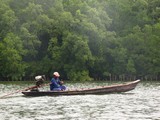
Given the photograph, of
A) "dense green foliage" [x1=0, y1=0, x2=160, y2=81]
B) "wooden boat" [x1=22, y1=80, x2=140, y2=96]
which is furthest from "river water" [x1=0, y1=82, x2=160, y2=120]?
"dense green foliage" [x1=0, y1=0, x2=160, y2=81]

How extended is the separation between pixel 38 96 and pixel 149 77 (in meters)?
55.0

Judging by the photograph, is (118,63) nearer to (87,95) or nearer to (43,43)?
(43,43)

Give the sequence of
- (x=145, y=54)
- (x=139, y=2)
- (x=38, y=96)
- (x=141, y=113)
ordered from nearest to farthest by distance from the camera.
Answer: (x=141, y=113) → (x=38, y=96) → (x=145, y=54) → (x=139, y=2)

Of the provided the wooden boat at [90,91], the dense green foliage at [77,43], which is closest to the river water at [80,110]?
the wooden boat at [90,91]

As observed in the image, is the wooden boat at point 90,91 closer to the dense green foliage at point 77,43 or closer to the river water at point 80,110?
the river water at point 80,110

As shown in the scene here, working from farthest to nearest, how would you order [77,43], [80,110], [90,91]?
[77,43] < [90,91] < [80,110]

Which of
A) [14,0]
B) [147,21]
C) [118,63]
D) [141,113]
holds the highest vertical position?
[14,0]

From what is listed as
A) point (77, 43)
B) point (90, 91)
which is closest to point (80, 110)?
point (90, 91)

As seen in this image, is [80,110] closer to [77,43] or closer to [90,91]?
[90,91]

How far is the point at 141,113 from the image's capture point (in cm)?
2627

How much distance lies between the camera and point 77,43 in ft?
285

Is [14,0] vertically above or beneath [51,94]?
above

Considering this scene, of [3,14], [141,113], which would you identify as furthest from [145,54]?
[141,113]

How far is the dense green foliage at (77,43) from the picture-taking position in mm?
88062
